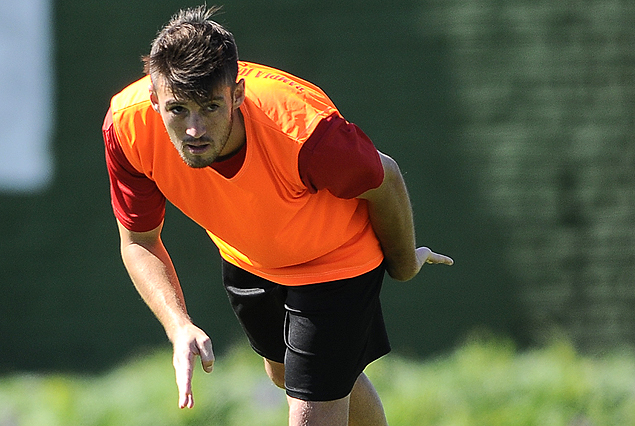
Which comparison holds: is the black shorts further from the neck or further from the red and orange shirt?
the neck

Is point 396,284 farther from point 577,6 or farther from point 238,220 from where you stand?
point 238,220

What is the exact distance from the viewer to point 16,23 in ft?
16.4

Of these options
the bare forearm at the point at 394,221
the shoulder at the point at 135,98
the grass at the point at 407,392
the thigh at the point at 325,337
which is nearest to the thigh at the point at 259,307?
the thigh at the point at 325,337

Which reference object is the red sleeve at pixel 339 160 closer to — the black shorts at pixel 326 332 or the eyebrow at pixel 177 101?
the eyebrow at pixel 177 101

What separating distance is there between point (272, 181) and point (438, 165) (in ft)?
7.70

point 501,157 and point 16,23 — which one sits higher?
point 16,23

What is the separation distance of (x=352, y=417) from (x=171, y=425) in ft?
4.94

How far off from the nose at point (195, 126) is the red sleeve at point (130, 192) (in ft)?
1.12

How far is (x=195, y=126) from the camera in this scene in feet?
8.23

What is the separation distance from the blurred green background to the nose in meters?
2.37

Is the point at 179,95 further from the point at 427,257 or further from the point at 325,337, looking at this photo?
the point at 427,257

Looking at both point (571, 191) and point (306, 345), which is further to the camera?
point (571, 191)

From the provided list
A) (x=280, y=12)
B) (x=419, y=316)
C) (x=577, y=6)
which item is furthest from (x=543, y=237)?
(x=280, y=12)

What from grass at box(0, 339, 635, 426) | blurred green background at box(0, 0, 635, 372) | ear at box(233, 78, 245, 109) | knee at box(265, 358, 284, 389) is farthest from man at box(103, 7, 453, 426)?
blurred green background at box(0, 0, 635, 372)
